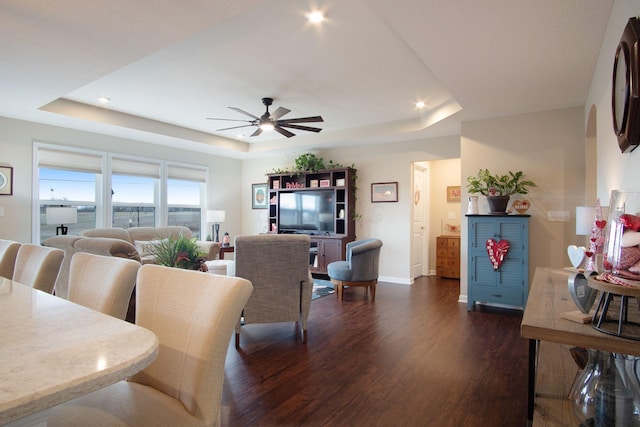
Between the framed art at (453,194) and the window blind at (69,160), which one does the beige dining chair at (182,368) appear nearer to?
the window blind at (69,160)

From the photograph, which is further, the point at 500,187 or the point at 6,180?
the point at 6,180

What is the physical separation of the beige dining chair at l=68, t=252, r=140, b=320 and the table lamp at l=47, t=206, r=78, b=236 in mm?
3939

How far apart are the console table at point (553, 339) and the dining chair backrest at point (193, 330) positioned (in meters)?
1.06

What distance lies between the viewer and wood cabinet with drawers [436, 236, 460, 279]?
638 centimetres

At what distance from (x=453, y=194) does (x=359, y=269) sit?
3135mm

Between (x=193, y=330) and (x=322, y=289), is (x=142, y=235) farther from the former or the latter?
(x=193, y=330)

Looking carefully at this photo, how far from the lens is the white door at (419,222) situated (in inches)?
250

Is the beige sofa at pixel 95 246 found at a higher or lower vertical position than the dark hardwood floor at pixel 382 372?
higher

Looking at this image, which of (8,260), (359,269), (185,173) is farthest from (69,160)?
(359,269)

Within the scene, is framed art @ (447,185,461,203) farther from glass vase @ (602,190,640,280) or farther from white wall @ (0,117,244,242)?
glass vase @ (602,190,640,280)

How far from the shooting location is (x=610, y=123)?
2.36 metres

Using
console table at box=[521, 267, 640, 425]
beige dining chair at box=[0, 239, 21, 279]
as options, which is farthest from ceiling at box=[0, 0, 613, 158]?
console table at box=[521, 267, 640, 425]

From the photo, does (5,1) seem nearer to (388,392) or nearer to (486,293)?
(388,392)

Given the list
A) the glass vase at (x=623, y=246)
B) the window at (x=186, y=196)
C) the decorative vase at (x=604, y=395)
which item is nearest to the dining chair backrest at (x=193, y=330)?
the glass vase at (x=623, y=246)
